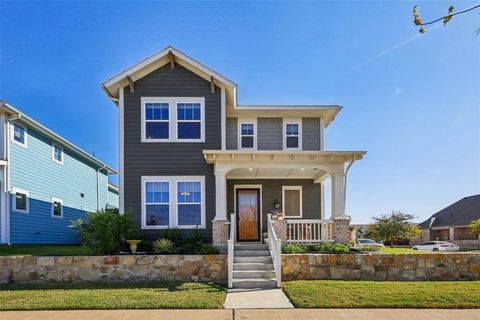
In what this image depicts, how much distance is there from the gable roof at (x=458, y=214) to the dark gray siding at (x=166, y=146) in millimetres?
30466

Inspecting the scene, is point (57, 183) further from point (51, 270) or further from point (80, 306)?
point (80, 306)

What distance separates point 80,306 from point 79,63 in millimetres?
13592

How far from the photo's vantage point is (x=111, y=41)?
15117 mm

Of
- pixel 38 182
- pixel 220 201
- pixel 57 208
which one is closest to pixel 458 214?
pixel 220 201

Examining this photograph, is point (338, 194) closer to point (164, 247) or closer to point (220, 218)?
point (220, 218)

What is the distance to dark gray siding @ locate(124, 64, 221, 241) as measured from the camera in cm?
1350

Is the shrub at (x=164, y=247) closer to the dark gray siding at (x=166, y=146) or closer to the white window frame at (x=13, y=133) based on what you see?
the dark gray siding at (x=166, y=146)

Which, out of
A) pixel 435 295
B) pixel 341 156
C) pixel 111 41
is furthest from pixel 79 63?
pixel 435 295

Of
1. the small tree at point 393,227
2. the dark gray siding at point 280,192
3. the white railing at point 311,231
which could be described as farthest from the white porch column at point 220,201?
the small tree at point 393,227

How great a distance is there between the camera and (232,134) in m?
15.7

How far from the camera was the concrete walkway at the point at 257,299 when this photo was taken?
808 centimetres

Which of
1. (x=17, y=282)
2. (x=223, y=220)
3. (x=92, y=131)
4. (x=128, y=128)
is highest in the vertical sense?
(x=92, y=131)

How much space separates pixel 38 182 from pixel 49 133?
7.61 feet

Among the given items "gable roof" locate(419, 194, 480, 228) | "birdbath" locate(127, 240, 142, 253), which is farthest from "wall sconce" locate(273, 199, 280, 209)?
"gable roof" locate(419, 194, 480, 228)
